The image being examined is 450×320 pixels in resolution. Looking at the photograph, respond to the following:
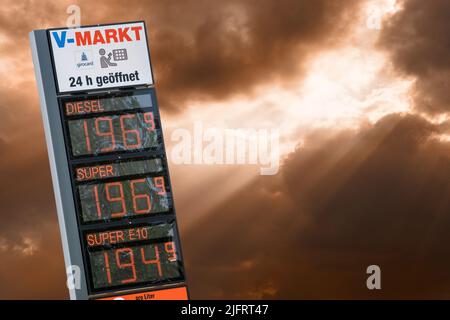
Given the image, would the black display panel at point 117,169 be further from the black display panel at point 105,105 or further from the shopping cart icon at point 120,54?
the shopping cart icon at point 120,54

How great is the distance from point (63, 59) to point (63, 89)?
0.67 metres

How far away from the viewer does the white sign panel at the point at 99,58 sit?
18.3 meters

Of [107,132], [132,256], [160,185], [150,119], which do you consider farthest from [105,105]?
[132,256]

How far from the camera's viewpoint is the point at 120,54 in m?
18.6

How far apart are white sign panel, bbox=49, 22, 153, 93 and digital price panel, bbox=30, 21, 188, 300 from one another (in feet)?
0.07

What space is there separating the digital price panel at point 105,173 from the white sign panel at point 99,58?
0.02 metres

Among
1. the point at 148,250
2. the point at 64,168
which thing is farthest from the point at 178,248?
the point at 64,168

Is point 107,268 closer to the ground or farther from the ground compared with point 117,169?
closer to the ground

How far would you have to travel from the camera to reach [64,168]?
1803 centimetres

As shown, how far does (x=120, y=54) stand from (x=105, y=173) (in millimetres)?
2612

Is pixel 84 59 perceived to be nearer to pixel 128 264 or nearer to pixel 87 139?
pixel 87 139

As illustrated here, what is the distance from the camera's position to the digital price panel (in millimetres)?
17969
